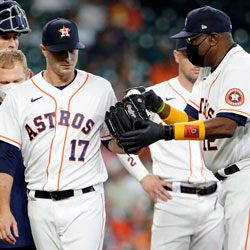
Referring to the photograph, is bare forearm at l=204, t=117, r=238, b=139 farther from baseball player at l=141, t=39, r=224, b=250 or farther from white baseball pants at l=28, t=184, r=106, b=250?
baseball player at l=141, t=39, r=224, b=250

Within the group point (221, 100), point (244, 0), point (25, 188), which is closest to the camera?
point (221, 100)

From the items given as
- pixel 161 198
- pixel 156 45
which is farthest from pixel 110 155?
pixel 161 198

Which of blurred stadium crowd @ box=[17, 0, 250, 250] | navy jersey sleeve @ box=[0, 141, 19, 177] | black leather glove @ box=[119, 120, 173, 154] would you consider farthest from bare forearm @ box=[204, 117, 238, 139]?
blurred stadium crowd @ box=[17, 0, 250, 250]

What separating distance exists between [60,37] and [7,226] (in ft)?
3.66

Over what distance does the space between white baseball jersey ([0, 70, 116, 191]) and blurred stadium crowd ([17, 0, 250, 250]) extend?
2971 millimetres

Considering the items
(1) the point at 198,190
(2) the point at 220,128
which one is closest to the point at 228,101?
(2) the point at 220,128

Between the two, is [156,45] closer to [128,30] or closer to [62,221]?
[128,30]

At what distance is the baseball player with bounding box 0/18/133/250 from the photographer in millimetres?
3344

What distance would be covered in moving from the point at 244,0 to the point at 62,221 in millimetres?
5375

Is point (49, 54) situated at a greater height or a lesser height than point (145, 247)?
greater

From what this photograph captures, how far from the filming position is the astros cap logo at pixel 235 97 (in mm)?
3107

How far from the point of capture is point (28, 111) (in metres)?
3.40

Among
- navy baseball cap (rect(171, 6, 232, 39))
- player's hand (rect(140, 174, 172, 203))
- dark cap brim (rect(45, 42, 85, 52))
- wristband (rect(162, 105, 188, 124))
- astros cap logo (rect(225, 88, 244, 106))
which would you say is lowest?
player's hand (rect(140, 174, 172, 203))

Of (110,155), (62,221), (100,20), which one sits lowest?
(110,155)
